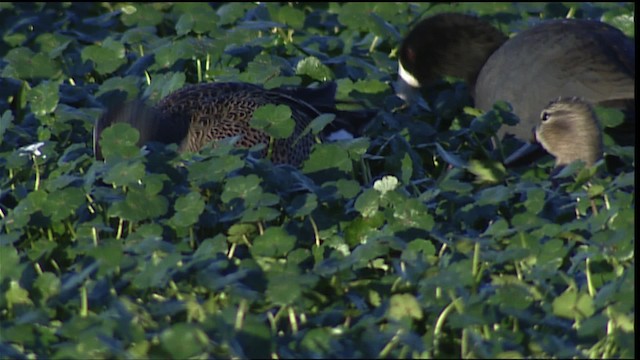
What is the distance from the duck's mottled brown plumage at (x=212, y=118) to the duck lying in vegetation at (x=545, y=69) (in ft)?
2.78

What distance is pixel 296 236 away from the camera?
4324 millimetres

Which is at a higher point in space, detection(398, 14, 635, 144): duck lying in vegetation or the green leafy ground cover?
the green leafy ground cover

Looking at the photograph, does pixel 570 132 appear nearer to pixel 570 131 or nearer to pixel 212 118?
pixel 570 131

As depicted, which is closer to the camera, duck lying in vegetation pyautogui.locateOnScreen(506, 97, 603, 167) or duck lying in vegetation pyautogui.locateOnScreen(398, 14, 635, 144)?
duck lying in vegetation pyautogui.locateOnScreen(506, 97, 603, 167)

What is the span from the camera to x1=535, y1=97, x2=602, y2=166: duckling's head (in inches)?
201

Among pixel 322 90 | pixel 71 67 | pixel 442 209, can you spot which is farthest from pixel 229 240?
pixel 71 67

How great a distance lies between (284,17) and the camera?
679 centimetres

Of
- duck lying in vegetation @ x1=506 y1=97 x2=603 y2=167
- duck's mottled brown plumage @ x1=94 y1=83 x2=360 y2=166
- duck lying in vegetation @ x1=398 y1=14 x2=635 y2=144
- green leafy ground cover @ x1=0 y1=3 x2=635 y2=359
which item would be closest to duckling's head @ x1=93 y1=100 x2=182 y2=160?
duck's mottled brown plumage @ x1=94 y1=83 x2=360 y2=166

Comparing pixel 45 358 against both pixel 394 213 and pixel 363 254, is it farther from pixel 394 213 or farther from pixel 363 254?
pixel 394 213

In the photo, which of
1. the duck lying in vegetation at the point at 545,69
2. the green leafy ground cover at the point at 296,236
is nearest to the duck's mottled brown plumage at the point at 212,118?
the green leafy ground cover at the point at 296,236

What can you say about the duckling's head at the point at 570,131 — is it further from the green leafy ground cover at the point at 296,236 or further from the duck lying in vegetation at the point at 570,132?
the green leafy ground cover at the point at 296,236

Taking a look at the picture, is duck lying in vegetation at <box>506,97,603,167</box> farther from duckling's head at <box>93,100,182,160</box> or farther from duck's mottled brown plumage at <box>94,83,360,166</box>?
duckling's head at <box>93,100,182,160</box>

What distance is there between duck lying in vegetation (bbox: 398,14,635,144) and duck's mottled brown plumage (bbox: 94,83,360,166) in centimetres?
85

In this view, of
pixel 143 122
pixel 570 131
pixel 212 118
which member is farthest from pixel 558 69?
pixel 143 122
